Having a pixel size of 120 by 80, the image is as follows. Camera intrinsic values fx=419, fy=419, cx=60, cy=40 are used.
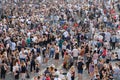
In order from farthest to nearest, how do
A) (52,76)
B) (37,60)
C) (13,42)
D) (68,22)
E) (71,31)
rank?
1. (68,22)
2. (71,31)
3. (13,42)
4. (37,60)
5. (52,76)

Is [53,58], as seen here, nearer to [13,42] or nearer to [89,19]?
[13,42]

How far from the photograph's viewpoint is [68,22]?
115 ft

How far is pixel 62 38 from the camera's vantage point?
2977cm

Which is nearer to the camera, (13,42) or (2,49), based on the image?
(2,49)

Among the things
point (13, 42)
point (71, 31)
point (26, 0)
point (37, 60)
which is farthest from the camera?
point (26, 0)

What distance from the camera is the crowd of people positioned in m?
23.1

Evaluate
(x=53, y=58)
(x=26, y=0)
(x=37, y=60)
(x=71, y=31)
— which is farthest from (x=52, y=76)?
(x=26, y=0)

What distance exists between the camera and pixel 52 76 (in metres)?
21.5

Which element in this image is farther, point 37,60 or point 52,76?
point 37,60

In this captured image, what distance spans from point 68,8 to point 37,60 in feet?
51.0

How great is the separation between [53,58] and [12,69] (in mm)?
3272

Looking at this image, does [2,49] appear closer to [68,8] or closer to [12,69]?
[12,69]

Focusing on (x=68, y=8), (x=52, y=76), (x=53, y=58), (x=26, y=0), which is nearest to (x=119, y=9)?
(x=68, y=8)

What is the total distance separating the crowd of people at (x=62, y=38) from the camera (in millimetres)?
23141
